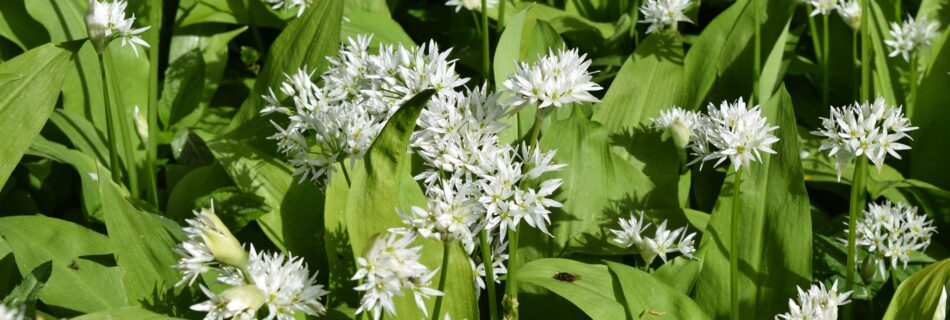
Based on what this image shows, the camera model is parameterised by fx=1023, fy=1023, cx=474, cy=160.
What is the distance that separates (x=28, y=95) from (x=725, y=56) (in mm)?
2512

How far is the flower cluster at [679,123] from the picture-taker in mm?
3287

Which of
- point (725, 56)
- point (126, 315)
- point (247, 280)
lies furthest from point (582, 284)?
point (725, 56)

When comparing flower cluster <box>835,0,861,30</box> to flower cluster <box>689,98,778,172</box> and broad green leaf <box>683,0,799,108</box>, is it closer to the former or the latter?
broad green leaf <box>683,0,799,108</box>

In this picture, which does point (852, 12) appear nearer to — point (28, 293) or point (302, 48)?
point (302, 48)

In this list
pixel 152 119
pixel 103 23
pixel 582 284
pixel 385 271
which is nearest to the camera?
pixel 385 271

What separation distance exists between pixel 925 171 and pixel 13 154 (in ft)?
10.6

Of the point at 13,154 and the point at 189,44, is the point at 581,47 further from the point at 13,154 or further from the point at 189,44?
the point at 13,154

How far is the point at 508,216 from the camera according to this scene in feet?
7.95

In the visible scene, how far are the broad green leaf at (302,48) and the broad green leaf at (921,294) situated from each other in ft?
6.54

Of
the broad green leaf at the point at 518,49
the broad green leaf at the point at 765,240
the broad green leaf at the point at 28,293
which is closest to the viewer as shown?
the broad green leaf at the point at 28,293

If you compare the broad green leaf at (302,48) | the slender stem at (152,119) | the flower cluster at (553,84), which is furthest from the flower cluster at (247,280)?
the broad green leaf at (302,48)

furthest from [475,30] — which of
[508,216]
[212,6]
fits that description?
[508,216]

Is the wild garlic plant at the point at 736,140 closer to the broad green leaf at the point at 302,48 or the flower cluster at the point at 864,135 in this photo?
the flower cluster at the point at 864,135

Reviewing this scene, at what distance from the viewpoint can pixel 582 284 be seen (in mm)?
2875
